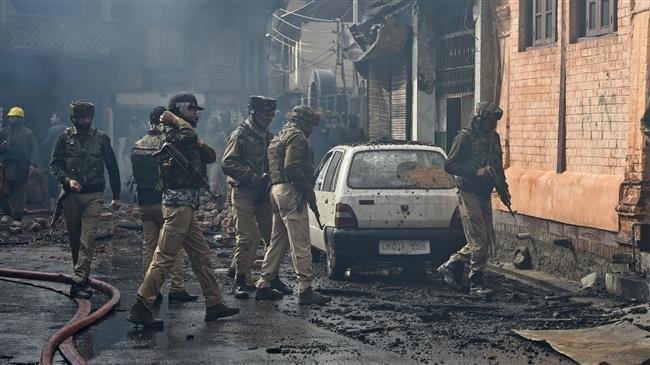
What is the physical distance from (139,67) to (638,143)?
929 inches

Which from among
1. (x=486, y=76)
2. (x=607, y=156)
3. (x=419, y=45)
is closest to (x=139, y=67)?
(x=419, y=45)

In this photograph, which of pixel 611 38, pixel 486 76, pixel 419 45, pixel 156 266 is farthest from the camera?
pixel 419 45

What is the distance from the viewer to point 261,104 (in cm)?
1079

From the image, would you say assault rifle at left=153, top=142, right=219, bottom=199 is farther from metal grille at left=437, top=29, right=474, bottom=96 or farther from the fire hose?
metal grille at left=437, top=29, right=474, bottom=96

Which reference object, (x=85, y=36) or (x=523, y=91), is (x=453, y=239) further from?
(x=85, y=36)

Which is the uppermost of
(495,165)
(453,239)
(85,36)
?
(85,36)

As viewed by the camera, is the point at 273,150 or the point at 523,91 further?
the point at 523,91

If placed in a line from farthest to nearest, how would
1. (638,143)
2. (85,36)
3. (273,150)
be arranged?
(85,36) < (638,143) < (273,150)

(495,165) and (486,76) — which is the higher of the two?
(486,76)

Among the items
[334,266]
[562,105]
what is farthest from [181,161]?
[562,105]

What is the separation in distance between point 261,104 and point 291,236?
4.64ft

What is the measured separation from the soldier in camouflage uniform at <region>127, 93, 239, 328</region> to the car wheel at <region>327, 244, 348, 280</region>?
2699mm

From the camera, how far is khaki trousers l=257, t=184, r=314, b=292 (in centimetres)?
1031

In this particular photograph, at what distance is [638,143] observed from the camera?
449 inches
